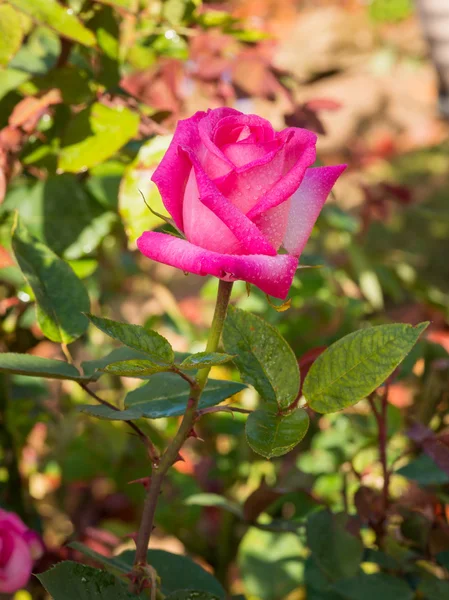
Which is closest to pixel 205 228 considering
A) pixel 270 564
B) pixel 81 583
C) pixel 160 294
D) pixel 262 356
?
pixel 262 356

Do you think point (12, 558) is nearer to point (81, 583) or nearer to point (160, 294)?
point (81, 583)

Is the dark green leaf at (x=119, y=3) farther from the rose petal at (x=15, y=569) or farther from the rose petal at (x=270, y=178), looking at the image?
the rose petal at (x=15, y=569)

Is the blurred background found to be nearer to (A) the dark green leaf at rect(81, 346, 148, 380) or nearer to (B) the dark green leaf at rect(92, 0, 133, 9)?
(B) the dark green leaf at rect(92, 0, 133, 9)

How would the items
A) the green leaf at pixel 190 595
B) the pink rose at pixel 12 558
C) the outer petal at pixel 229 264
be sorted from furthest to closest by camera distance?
the pink rose at pixel 12 558 → the green leaf at pixel 190 595 → the outer petal at pixel 229 264

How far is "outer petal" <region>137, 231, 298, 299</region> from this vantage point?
15.7 inches

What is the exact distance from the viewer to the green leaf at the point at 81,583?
0.47 metres

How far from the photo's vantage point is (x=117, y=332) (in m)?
0.42

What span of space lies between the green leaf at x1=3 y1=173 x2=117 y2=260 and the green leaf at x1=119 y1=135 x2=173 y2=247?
3.4 inches

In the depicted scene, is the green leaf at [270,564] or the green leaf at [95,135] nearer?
the green leaf at [95,135]

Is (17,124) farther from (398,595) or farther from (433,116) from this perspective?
(433,116)

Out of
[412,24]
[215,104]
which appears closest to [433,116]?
[412,24]

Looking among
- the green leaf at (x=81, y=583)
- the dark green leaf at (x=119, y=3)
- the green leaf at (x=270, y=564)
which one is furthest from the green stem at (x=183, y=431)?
the green leaf at (x=270, y=564)

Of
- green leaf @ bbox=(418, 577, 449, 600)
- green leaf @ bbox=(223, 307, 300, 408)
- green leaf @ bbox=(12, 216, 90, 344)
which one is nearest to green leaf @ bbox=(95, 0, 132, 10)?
green leaf @ bbox=(12, 216, 90, 344)

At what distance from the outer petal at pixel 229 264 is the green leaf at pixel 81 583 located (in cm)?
21
